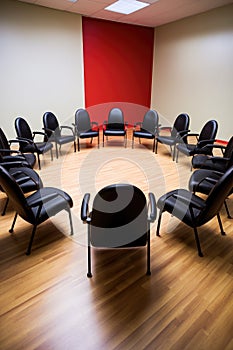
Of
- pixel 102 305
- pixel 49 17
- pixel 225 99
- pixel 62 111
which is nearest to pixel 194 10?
pixel 225 99

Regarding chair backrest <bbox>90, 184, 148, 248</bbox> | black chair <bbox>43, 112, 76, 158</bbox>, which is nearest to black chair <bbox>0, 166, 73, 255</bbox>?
chair backrest <bbox>90, 184, 148, 248</bbox>

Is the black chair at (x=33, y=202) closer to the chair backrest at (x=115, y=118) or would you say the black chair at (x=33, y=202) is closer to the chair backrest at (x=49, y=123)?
the chair backrest at (x=49, y=123)

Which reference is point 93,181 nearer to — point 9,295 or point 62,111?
point 9,295

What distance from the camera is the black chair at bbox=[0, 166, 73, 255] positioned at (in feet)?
6.41

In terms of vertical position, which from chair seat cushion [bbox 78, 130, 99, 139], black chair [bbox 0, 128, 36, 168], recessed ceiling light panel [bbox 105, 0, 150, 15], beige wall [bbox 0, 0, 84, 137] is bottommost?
chair seat cushion [bbox 78, 130, 99, 139]

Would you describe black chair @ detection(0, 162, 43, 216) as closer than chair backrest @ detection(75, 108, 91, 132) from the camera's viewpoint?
Yes

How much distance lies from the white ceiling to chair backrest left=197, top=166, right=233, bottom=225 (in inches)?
185

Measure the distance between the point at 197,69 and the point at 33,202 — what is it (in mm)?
6068

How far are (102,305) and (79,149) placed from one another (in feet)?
14.0

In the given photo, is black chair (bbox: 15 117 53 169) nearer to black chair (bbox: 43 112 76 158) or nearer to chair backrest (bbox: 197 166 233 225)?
black chair (bbox: 43 112 76 158)

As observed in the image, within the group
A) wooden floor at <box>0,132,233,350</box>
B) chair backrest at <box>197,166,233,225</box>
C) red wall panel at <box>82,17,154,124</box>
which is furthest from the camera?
red wall panel at <box>82,17,154,124</box>

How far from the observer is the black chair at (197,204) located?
1927mm

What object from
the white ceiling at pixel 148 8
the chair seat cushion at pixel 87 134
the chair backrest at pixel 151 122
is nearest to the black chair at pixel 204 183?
the chair backrest at pixel 151 122

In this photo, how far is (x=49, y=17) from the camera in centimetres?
541
